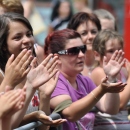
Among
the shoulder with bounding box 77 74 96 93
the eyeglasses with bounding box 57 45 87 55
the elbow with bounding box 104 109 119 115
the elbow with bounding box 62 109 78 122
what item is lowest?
the elbow with bounding box 104 109 119 115

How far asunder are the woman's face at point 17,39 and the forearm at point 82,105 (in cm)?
57

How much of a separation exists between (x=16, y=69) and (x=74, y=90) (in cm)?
99

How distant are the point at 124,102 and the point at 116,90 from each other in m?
0.66

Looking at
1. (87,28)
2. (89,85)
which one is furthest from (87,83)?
(87,28)

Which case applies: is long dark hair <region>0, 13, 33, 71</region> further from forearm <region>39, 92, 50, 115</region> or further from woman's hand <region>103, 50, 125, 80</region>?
woman's hand <region>103, 50, 125, 80</region>

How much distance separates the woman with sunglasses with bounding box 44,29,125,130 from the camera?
466 centimetres

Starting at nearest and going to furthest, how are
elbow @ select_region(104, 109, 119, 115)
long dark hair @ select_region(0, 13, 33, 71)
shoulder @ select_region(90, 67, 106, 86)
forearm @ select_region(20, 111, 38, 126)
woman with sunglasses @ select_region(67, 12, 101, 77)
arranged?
forearm @ select_region(20, 111, 38, 126) → long dark hair @ select_region(0, 13, 33, 71) → elbow @ select_region(104, 109, 119, 115) → shoulder @ select_region(90, 67, 106, 86) → woman with sunglasses @ select_region(67, 12, 101, 77)

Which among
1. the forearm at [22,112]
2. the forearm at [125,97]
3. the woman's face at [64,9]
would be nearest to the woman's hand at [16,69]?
the forearm at [22,112]

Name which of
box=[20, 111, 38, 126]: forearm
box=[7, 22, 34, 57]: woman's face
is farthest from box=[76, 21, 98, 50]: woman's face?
box=[20, 111, 38, 126]: forearm

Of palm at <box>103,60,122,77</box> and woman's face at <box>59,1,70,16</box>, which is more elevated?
palm at <box>103,60,122,77</box>

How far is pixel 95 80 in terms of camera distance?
575 cm

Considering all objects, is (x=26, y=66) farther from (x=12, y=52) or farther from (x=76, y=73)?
(x=76, y=73)

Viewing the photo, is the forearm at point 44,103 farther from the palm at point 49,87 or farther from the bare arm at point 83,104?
the bare arm at point 83,104

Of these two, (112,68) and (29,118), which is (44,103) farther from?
(112,68)
